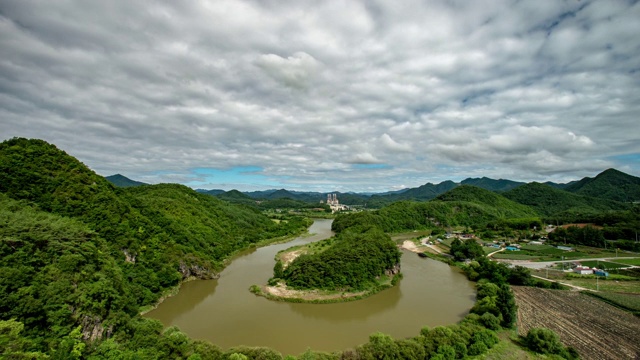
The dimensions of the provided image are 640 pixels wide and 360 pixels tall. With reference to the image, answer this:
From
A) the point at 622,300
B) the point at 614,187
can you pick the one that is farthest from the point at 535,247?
the point at 614,187

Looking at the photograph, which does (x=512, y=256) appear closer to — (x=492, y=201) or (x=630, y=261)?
(x=630, y=261)

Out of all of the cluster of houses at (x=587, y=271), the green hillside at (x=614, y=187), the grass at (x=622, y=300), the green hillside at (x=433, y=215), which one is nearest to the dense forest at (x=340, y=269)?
the grass at (x=622, y=300)

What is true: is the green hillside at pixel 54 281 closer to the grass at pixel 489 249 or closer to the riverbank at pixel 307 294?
the riverbank at pixel 307 294

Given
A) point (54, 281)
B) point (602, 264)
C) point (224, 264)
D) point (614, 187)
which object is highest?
point (614, 187)

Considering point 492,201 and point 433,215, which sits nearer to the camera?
point 433,215

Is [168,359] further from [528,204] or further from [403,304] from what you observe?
[528,204]

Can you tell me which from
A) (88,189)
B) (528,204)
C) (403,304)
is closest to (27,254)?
(88,189)
